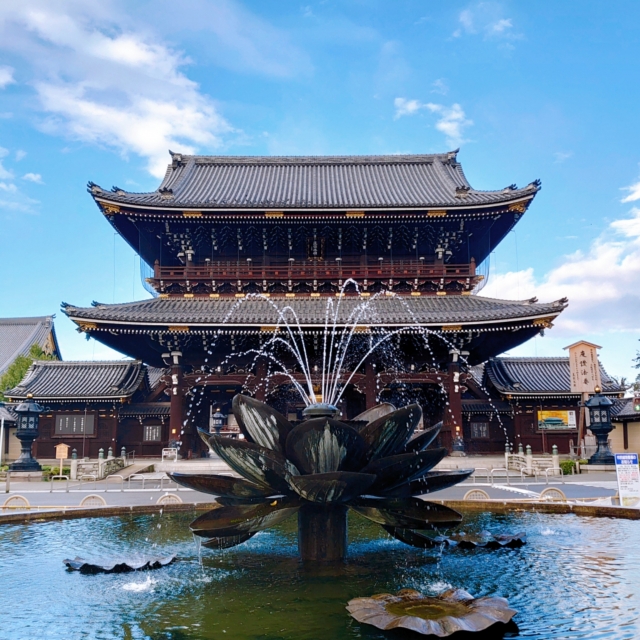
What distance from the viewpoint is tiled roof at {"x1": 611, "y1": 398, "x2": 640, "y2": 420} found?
31.0 m

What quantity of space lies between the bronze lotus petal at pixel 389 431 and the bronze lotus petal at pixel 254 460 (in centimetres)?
101

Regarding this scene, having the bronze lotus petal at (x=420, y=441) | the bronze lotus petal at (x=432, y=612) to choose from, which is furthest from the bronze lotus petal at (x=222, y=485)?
the bronze lotus petal at (x=432, y=612)

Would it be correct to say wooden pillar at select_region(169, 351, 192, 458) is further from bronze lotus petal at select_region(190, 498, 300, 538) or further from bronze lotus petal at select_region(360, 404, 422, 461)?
bronze lotus petal at select_region(360, 404, 422, 461)

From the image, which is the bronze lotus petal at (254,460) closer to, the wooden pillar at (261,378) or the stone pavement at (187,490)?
the stone pavement at (187,490)

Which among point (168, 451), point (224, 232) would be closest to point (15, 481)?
point (168, 451)

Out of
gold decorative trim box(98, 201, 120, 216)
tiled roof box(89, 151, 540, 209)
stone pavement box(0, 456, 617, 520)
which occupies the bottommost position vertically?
stone pavement box(0, 456, 617, 520)

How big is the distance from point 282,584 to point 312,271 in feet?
69.4

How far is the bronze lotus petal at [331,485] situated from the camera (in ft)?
21.9

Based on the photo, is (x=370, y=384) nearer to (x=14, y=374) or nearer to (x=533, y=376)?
(x=533, y=376)

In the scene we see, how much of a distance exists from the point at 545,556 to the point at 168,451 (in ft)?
62.8

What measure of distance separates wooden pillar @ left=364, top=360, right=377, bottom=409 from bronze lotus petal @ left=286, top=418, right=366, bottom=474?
58.7 feet

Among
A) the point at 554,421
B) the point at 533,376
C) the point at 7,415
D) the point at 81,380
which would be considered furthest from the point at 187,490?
the point at 7,415

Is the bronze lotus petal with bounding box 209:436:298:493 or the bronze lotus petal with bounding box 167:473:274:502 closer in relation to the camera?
the bronze lotus petal with bounding box 209:436:298:493

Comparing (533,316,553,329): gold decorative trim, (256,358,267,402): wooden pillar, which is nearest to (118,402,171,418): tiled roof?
(256,358,267,402): wooden pillar
